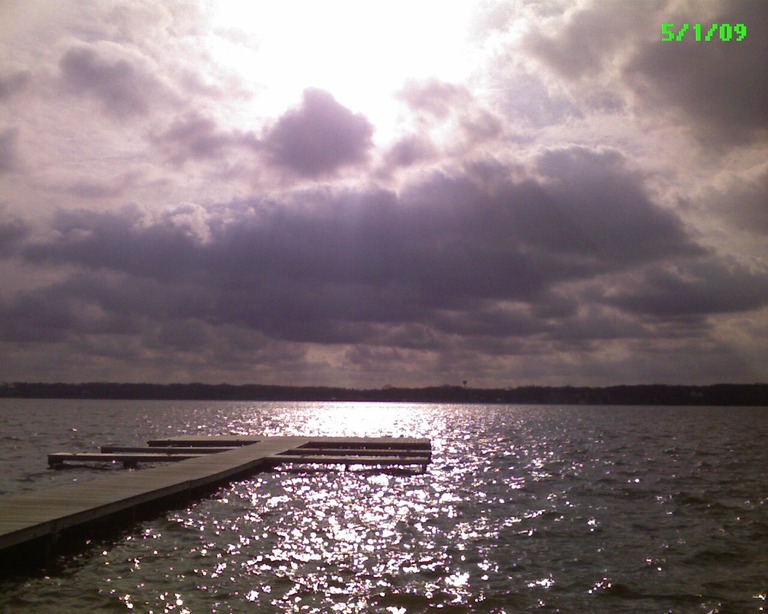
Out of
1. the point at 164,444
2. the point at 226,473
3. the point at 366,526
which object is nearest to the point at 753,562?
the point at 366,526

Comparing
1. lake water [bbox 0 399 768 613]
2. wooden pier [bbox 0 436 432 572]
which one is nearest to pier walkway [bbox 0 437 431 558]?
wooden pier [bbox 0 436 432 572]

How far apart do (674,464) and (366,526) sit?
2398 cm

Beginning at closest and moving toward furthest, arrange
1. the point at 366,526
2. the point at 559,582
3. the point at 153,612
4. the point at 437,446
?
the point at 153,612 → the point at 559,582 → the point at 366,526 → the point at 437,446

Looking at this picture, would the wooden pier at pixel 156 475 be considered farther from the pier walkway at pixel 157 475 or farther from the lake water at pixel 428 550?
the lake water at pixel 428 550

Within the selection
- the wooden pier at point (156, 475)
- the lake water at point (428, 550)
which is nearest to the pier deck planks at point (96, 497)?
the wooden pier at point (156, 475)

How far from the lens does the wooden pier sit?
47.6ft

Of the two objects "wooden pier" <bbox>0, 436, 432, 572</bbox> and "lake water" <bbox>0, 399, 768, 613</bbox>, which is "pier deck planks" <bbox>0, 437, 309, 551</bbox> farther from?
"lake water" <bbox>0, 399, 768, 613</bbox>

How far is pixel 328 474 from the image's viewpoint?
99.0ft

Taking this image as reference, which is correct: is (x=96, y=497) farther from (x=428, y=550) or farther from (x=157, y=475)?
(x=428, y=550)

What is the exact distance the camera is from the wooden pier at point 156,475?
1450 centimetres

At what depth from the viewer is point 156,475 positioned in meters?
23.1

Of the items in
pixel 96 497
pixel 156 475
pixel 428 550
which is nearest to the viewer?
pixel 428 550

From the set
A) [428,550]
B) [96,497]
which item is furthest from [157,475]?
[428,550]

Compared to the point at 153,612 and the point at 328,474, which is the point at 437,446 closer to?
the point at 328,474
